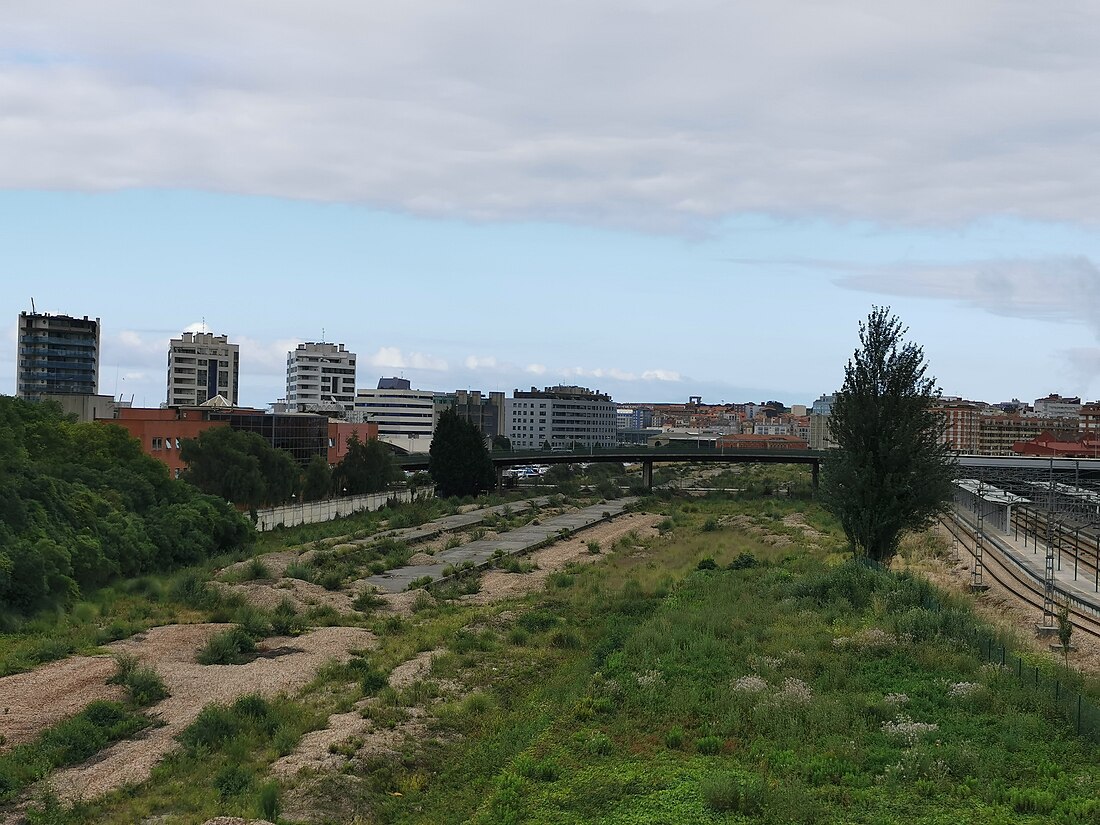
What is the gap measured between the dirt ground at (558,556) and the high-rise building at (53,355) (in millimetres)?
94794

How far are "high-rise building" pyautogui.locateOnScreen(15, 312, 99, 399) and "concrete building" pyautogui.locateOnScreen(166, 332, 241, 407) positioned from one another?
72.1ft

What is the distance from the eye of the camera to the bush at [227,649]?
32.3m

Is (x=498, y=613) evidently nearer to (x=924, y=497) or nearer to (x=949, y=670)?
(x=924, y=497)

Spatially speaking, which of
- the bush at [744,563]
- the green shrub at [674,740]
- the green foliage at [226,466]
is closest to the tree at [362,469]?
the green foliage at [226,466]

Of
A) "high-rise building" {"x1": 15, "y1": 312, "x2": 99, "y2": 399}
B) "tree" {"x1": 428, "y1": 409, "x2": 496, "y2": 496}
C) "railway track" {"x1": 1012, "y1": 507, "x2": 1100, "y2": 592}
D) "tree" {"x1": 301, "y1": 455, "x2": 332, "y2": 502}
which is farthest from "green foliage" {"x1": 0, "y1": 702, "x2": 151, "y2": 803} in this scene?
"high-rise building" {"x1": 15, "y1": 312, "x2": 99, "y2": 399}

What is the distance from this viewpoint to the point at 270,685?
28234 millimetres

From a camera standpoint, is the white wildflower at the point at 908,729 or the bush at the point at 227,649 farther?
the bush at the point at 227,649

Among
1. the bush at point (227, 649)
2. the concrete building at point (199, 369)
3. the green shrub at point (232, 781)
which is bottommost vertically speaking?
the bush at point (227, 649)

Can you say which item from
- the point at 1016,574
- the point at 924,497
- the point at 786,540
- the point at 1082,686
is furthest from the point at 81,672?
the point at 786,540

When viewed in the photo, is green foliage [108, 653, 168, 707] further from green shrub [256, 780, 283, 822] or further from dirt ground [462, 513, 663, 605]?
dirt ground [462, 513, 663, 605]

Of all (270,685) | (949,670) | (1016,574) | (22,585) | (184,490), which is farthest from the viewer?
(184,490)

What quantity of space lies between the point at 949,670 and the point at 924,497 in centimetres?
1597

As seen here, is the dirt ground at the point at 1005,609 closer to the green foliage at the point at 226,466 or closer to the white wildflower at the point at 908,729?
the white wildflower at the point at 908,729

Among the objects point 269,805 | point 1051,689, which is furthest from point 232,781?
point 1051,689
